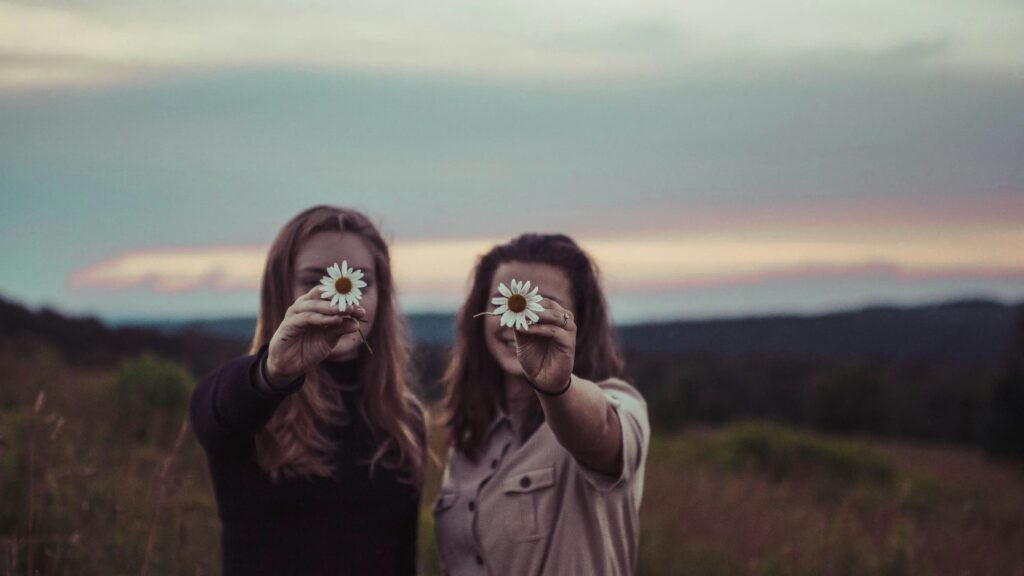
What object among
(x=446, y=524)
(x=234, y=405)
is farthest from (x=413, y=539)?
(x=234, y=405)

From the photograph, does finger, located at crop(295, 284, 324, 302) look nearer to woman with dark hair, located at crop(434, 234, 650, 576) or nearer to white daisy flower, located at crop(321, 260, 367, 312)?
white daisy flower, located at crop(321, 260, 367, 312)

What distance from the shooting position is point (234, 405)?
10.1 feet

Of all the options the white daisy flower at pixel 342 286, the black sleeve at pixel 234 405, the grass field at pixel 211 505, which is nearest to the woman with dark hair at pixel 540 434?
the white daisy flower at pixel 342 286

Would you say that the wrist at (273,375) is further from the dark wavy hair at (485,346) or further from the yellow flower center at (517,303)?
the dark wavy hair at (485,346)

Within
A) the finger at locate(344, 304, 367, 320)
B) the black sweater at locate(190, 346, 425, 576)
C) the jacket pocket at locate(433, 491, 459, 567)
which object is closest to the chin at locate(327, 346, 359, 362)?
Result: the black sweater at locate(190, 346, 425, 576)

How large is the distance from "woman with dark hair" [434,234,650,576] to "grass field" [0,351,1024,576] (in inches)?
41.8

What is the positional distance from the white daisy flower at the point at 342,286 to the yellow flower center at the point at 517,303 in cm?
36

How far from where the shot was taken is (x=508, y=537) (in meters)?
3.28

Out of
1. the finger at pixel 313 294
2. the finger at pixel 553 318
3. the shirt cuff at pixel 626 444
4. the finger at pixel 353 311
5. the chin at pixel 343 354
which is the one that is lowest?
the shirt cuff at pixel 626 444

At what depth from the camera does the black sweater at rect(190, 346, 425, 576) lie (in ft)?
11.2

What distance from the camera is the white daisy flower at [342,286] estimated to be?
2.71 m

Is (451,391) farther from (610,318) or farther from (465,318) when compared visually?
(610,318)

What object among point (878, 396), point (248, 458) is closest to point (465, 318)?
point (248, 458)

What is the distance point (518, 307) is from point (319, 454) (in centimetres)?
108
